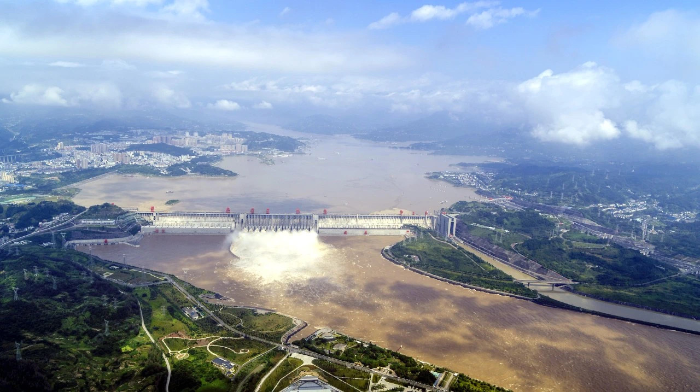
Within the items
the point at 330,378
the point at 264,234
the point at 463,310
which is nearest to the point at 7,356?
the point at 330,378

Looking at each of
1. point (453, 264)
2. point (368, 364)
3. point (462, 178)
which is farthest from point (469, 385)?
point (462, 178)

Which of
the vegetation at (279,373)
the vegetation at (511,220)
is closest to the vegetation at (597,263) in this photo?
the vegetation at (511,220)

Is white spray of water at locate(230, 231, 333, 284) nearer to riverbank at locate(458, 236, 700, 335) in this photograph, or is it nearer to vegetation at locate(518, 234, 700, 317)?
riverbank at locate(458, 236, 700, 335)

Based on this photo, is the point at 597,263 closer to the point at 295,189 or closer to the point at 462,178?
the point at 295,189

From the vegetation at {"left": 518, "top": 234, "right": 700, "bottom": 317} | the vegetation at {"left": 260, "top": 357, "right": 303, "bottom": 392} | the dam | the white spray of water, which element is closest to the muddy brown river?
the white spray of water

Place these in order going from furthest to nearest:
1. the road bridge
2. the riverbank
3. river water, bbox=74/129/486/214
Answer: river water, bbox=74/129/486/214 < the road bridge < the riverbank

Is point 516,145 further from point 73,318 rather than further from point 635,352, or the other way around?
point 73,318

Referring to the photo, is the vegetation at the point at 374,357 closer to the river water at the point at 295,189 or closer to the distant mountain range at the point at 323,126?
the river water at the point at 295,189
